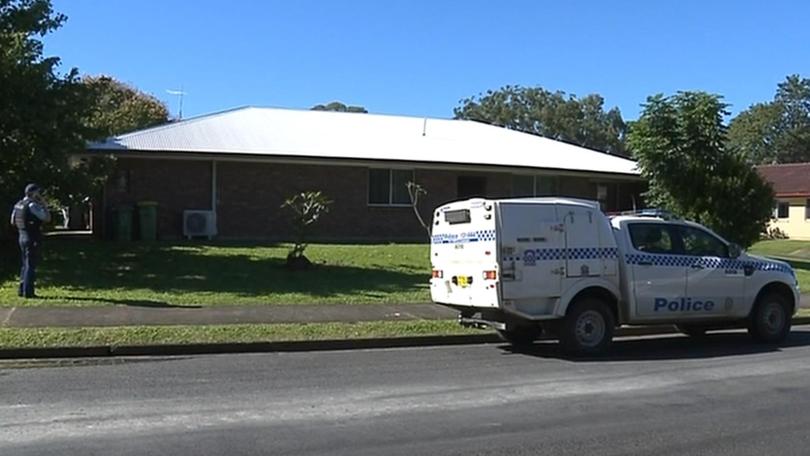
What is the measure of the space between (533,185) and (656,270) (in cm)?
1832

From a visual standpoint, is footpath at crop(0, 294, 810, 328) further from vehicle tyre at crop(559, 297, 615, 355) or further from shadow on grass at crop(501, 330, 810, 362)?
vehicle tyre at crop(559, 297, 615, 355)

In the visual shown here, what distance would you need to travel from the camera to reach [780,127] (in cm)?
9638

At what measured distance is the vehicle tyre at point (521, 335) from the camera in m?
12.3

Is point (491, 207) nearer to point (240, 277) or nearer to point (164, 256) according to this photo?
point (240, 277)

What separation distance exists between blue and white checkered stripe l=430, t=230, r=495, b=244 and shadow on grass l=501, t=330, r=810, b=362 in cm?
164

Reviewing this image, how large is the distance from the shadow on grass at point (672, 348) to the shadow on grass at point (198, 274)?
4762 mm

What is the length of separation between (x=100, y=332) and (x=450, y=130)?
25108 mm

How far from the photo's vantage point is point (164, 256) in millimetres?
19844

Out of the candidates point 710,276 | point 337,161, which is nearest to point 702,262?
point 710,276

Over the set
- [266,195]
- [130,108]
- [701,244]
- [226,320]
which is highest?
[130,108]

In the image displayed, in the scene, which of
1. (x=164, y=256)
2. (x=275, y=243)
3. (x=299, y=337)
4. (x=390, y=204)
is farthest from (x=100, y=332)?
(x=390, y=204)

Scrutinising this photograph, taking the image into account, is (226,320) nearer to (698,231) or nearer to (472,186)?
(698,231)

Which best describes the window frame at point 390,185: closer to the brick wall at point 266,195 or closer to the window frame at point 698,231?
the brick wall at point 266,195

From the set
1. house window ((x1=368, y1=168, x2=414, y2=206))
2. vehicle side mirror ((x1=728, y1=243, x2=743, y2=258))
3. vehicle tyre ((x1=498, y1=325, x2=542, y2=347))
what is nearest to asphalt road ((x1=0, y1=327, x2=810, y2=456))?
vehicle tyre ((x1=498, y1=325, x2=542, y2=347))
